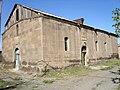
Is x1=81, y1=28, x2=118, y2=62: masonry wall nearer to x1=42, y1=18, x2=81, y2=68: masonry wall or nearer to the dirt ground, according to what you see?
x1=42, y1=18, x2=81, y2=68: masonry wall

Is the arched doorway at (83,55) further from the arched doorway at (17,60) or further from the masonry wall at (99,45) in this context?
the arched doorway at (17,60)

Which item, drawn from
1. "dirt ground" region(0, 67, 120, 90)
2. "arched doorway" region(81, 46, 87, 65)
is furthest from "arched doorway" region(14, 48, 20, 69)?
"arched doorway" region(81, 46, 87, 65)

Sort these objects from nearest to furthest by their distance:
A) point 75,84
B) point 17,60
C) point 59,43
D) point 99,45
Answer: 1. point 75,84
2. point 59,43
3. point 17,60
4. point 99,45

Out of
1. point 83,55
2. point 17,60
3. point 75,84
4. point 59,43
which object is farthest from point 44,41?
point 83,55

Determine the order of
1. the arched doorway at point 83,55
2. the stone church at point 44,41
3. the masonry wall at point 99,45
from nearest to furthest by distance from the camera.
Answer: the stone church at point 44,41
the arched doorway at point 83,55
the masonry wall at point 99,45

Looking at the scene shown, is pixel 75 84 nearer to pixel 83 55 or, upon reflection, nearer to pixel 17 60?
pixel 17 60

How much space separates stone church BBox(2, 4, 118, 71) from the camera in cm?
1598

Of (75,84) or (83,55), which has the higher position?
(83,55)

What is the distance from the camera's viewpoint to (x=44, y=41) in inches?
619

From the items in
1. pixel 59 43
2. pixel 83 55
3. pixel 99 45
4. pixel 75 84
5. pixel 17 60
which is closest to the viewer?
pixel 75 84

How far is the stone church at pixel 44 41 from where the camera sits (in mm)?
15977

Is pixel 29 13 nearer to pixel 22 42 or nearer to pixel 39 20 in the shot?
pixel 39 20

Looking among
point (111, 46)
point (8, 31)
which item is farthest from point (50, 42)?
point (111, 46)

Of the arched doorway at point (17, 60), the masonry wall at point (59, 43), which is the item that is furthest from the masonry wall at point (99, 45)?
the arched doorway at point (17, 60)
